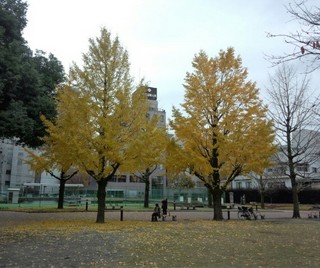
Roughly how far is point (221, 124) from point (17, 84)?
11510 millimetres

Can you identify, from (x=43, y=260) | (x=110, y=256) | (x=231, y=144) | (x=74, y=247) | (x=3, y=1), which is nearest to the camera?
(x=43, y=260)

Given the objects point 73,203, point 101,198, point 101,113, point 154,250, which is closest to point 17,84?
point 101,113

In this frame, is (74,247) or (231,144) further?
(231,144)

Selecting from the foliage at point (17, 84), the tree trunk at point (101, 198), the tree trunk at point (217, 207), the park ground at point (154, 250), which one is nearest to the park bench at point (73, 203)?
the foliage at point (17, 84)

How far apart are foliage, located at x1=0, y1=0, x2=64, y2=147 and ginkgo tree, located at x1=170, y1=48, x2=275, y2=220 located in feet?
27.0

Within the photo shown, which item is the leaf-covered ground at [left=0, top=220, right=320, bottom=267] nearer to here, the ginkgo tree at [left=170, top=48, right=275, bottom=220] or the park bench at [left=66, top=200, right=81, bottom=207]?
the ginkgo tree at [left=170, top=48, right=275, bottom=220]

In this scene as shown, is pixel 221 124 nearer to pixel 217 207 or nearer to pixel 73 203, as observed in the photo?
pixel 217 207

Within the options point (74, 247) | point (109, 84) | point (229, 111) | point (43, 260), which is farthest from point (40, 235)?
point (229, 111)

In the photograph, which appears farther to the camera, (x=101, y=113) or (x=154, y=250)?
Answer: (x=101, y=113)

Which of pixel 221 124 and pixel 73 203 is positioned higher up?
pixel 221 124

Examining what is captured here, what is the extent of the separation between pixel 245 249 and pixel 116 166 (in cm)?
948

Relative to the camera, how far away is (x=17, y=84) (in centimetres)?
1537

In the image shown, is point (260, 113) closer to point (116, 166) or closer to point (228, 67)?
point (228, 67)

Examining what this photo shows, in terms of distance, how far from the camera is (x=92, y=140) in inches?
666
